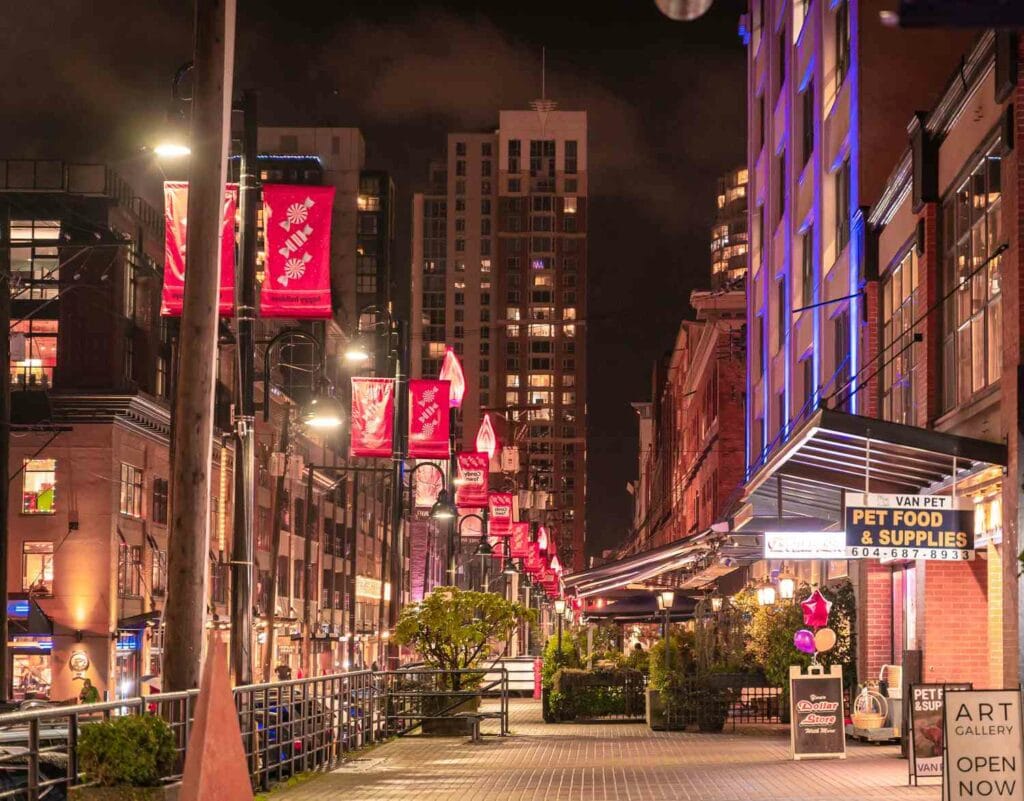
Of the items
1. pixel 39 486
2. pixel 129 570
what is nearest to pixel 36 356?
pixel 39 486

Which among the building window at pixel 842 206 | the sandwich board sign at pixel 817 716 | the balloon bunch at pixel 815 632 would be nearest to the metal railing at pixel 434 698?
the balloon bunch at pixel 815 632

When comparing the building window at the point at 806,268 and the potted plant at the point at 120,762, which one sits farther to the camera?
the building window at the point at 806,268

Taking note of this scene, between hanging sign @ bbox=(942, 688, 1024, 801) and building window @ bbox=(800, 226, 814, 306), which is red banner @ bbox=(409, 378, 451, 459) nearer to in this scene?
building window @ bbox=(800, 226, 814, 306)

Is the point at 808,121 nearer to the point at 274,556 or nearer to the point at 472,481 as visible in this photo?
the point at 472,481

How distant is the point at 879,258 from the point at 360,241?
12235 centimetres

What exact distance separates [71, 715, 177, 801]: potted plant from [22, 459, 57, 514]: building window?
44.1 metres

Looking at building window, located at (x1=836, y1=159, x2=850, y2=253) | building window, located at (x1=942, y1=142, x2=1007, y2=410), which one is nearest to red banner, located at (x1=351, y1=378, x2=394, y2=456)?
building window, located at (x1=836, y1=159, x2=850, y2=253)

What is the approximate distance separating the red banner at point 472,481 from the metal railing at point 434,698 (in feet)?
70.9

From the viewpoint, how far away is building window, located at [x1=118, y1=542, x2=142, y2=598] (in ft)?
186

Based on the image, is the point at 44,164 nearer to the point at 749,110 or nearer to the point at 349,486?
the point at 749,110

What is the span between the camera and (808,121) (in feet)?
137

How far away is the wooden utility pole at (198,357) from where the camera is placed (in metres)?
15.6

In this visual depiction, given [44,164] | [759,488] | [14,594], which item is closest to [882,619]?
[759,488]

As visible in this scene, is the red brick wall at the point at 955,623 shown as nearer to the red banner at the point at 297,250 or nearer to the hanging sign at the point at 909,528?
the hanging sign at the point at 909,528
